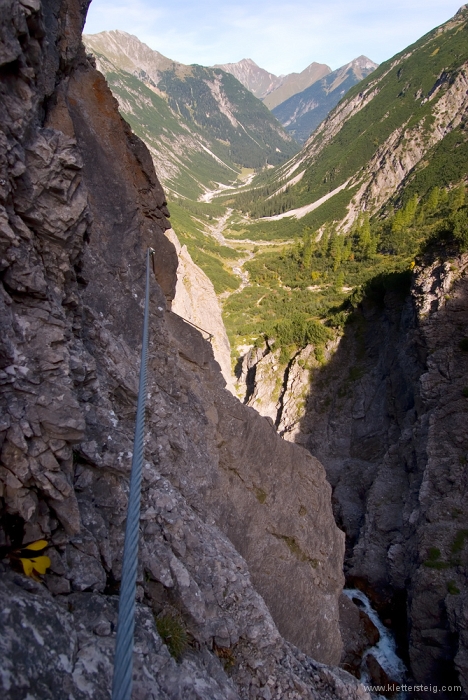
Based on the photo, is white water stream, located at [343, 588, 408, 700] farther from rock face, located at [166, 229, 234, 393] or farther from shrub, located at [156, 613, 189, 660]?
rock face, located at [166, 229, 234, 393]

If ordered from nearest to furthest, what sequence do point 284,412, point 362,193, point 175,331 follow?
point 175,331 < point 284,412 < point 362,193

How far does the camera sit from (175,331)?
1461 centimetres

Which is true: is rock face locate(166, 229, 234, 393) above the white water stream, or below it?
above

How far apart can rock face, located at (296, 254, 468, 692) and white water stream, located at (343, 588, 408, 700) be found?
0.58 m

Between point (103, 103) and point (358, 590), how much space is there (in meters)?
24.4

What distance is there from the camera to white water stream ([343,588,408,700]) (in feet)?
58.3

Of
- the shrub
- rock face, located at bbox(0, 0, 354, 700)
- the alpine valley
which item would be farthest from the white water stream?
the shrub

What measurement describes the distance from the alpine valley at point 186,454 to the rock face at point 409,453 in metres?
0.11

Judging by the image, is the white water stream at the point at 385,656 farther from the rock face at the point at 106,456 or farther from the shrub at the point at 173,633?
the shrub at the point at 173,633

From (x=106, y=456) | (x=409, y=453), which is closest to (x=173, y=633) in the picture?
(x=106, y=456)

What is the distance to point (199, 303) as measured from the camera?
31.2 metres

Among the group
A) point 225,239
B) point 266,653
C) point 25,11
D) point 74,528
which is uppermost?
point 225,239

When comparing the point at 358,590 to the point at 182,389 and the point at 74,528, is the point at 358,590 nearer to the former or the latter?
the point at 182,389

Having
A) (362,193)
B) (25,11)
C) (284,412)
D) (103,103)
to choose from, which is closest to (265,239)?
(362,193)
